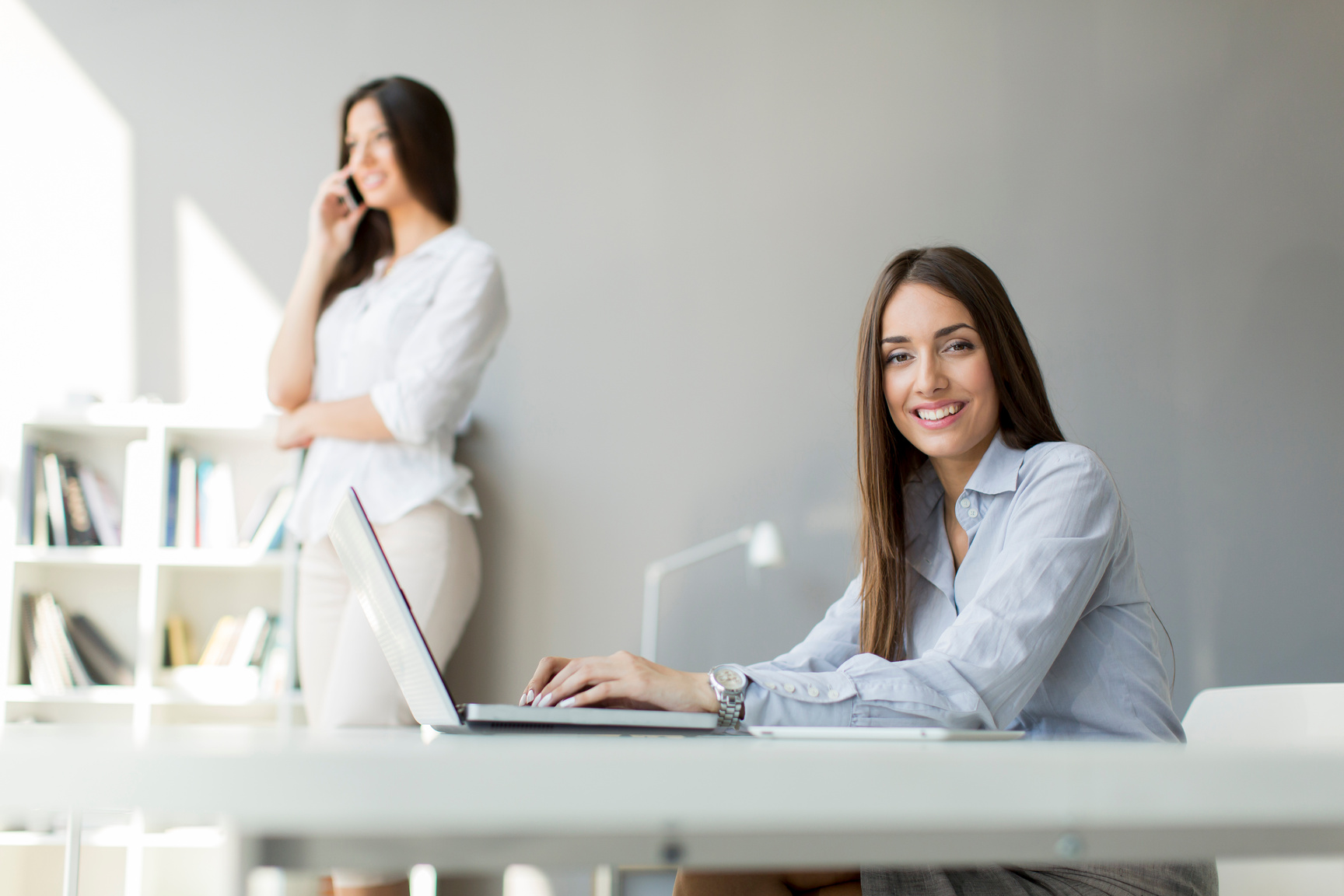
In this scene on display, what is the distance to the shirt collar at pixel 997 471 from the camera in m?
1.24

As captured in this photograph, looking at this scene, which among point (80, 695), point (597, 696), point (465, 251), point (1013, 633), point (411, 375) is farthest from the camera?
point (80, 695)

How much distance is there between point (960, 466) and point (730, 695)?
625 mm

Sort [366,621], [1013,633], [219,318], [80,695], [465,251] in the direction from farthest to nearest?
1. [219,318]
2. [80,695]
3. [465,251]
4. [366,621]
5. [1013,633]

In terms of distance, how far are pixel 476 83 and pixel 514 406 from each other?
3.26 feet

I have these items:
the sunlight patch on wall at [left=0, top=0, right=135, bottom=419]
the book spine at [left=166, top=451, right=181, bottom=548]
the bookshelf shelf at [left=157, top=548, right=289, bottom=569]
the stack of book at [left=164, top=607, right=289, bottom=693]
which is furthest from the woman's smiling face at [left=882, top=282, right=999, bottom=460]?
the sunlight patch on wall at [left=0, top=0, right=135, bottom=419]

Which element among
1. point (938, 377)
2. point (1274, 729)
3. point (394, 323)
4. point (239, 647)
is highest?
point (394, 323)

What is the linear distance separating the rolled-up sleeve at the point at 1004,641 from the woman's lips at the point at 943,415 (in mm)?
150

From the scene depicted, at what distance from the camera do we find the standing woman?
7.21ft

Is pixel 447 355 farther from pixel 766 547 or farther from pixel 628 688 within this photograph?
pixel 628 688

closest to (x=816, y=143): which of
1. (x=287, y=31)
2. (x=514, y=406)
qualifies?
(x=514, y=406)

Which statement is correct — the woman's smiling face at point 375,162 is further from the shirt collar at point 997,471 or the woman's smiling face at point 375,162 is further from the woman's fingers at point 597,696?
the woman's fingers at point 597,696

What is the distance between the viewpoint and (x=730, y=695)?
2.95 feet

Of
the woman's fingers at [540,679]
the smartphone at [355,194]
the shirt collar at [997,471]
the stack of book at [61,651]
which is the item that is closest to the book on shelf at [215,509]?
the stack of book at [61,651]

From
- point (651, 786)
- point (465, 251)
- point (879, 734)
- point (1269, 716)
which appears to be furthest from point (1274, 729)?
point (465, 251)
